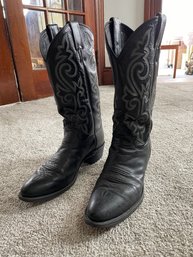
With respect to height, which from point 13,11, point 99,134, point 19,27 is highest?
point 13,11

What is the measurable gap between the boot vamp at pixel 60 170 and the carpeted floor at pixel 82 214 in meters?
0.03

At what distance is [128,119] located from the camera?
0.51 meters

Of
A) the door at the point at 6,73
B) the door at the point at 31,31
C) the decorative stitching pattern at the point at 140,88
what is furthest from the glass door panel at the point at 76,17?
the decorative stitching pattern at the point at 140,88

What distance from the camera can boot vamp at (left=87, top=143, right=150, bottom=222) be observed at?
411 mm

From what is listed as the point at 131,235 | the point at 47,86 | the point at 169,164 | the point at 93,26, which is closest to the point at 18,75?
the point at 47,86

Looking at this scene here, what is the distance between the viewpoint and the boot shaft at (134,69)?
0.43 m

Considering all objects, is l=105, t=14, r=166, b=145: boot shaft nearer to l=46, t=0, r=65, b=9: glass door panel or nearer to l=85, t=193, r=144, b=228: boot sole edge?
l=85, t=193, r=144, b=228: boot sole edge

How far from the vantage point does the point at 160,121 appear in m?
1.08

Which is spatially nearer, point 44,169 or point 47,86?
point 44,169

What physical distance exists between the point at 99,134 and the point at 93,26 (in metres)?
1.67

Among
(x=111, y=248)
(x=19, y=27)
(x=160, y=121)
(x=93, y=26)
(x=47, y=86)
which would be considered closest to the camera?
(x=111, y=248)

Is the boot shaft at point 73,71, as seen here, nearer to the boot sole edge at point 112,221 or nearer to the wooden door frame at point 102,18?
the boot sole edge at point 112,221

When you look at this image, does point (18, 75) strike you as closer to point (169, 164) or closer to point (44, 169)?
point (44, 169)

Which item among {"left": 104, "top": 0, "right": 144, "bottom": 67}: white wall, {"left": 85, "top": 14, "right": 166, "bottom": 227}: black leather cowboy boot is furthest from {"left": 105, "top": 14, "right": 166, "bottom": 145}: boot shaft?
{"left": 104, "top": 0, "right": 144, "bottom": 67}: white wall
